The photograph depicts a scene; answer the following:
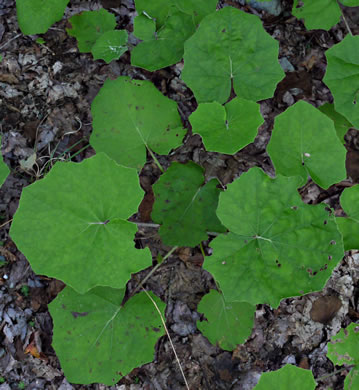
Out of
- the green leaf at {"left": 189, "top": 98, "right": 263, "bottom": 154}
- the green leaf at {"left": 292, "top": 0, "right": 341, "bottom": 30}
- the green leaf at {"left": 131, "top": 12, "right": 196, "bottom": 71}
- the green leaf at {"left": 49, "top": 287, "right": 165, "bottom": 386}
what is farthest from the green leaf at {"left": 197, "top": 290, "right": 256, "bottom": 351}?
the green leaf at {"left": 292, "top": 0, "right": 341, "bottom": 30}

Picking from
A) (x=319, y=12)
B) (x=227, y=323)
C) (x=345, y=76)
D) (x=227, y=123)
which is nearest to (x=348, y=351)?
(x=227, y=323)

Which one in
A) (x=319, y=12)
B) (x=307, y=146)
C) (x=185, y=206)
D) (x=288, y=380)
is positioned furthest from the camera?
(x=319, y=12)

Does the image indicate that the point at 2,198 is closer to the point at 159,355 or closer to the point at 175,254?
the point at 175,254

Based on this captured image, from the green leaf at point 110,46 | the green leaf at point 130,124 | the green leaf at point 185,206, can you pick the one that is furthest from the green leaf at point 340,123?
the green leaf at point 110,46

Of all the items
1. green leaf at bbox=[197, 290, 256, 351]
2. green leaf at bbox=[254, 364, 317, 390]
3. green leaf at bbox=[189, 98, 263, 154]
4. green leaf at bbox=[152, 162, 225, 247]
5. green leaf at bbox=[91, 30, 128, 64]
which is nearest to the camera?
green leaf at bbox=[254, 364, 317, 390]

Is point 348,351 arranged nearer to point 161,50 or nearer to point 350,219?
point 350,219

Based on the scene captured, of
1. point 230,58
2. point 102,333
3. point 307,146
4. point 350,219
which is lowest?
point 102,333

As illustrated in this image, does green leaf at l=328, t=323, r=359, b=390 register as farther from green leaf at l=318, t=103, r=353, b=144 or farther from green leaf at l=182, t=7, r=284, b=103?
green leaf at l=182, t=7, r=284, b=103
